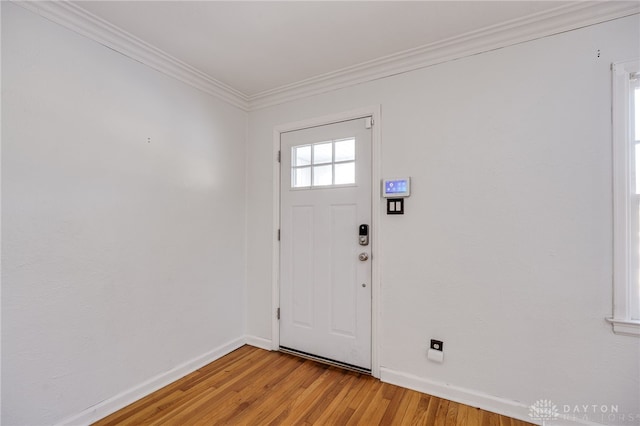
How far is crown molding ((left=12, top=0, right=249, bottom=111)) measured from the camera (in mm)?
1708

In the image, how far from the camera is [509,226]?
1.96 metres

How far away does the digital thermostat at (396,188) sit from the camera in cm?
227

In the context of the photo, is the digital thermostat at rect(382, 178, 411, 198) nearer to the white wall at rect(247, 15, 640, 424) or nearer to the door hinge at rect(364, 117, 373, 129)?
the white wall at rect(247, 15, 640, 424)

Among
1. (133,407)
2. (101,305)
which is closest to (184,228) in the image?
(101,305)

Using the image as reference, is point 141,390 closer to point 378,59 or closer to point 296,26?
point 296,26

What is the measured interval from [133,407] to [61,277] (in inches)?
40.9

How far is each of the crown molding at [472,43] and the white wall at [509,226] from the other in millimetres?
58

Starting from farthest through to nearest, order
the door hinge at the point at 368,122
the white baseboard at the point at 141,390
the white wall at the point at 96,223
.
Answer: the door hinge at the point at 368,122
the white baseboard at the point at 141,390
the white wall at the point at 96,223

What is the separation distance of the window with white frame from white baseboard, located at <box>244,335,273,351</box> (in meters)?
2.66

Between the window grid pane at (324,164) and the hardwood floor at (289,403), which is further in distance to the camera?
the window grid pane at (324,164)

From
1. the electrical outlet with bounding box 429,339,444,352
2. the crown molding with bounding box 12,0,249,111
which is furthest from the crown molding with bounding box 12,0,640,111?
the electrical outlet with bounding box 429,339,444,352

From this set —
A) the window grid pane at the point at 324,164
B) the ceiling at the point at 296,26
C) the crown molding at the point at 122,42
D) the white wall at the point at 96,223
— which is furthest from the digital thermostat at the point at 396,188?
the crown molding at the point at 122,42

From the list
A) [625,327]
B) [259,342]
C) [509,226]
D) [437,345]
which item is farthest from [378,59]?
[259,342]

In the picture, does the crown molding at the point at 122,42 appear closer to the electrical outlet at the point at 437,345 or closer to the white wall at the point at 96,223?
the white wall at the point at 96,223
